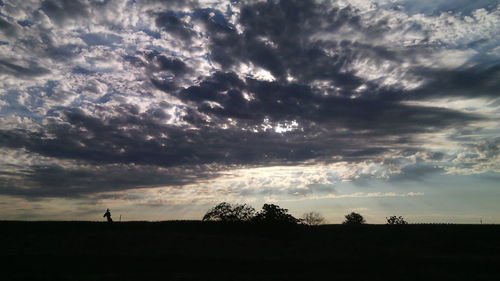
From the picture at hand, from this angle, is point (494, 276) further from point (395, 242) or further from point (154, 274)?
point (154, 274)


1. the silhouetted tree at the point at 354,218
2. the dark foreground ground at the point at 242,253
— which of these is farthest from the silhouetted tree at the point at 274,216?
the silhouetted tree at the point at 354,218

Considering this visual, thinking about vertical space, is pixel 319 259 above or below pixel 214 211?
below

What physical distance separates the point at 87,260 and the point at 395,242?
120 ft

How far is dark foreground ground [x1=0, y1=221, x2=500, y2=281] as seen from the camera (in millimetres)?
25109

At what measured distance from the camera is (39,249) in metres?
34.7

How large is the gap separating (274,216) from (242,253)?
1468cm

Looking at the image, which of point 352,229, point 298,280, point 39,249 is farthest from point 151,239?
point 352,229

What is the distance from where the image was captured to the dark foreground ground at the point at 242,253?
2511 cm

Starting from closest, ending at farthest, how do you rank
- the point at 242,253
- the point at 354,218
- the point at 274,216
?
the point at 242,253, the point at 274,216, the point at 354,218

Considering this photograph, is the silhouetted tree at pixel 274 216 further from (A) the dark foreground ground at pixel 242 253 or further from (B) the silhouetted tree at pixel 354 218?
(B) the silhouetted tree at pixel 354 218

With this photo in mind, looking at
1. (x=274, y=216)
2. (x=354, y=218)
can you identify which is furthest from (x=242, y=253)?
(x=354, y=218)

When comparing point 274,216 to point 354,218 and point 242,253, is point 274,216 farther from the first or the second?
point 354,218

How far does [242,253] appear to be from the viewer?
3434cm

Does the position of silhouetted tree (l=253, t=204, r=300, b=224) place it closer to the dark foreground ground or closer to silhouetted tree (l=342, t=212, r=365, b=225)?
the dark foreground ground
